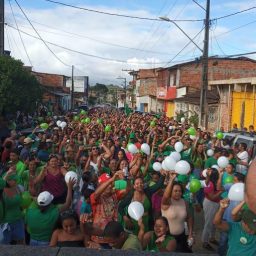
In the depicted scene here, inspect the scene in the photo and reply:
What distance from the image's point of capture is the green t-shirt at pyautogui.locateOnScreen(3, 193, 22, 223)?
5461mm

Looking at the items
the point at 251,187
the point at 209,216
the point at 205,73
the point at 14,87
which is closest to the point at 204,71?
the point at 205,73

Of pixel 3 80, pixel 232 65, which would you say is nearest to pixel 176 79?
pixel 232 65

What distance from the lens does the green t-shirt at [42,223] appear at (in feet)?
15.9

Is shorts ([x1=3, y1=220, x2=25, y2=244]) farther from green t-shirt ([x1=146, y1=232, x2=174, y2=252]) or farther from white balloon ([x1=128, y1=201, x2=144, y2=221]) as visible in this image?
green t-shirt ([x1=146, y1=232, x2=174, y2=252])

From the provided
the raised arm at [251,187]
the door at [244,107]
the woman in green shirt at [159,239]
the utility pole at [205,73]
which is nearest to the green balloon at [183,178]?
the woman in green shirt at [159,239]

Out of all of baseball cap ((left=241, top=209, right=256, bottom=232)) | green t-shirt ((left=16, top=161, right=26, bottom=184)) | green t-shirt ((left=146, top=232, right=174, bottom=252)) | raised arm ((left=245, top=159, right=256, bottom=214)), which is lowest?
green t-shirt ((left=146, top=232, right=174, bottom=252))

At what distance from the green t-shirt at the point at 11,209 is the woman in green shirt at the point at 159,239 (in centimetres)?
175

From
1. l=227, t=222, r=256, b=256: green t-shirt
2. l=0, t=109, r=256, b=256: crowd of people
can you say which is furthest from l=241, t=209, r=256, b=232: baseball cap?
l=227, t=222, r=256, b=256: green t-shirt

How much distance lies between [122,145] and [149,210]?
5606mm

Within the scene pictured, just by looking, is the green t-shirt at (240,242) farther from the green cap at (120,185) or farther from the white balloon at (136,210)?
the green cap at (120,185)

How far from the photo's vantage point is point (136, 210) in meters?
5.11

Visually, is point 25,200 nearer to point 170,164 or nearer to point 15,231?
point 15,231

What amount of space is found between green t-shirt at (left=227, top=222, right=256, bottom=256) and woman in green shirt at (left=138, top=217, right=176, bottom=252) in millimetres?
611

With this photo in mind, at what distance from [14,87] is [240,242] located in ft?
57.0
